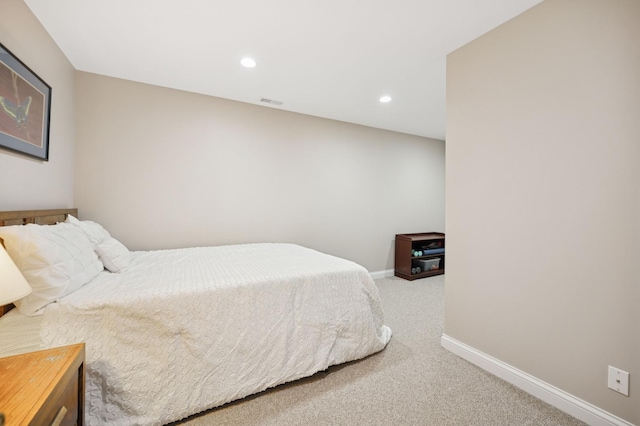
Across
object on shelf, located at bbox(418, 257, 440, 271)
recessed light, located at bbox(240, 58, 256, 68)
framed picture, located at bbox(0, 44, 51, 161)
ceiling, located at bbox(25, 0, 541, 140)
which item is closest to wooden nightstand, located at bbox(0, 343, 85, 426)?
framed picture, located at bbox(0, 44, 51, 161)

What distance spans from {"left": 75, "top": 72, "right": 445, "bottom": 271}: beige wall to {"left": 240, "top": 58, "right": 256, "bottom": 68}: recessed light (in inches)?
36.3

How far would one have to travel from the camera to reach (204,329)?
1.58 m

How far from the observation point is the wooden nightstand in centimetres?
72

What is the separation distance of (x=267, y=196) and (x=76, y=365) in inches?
105

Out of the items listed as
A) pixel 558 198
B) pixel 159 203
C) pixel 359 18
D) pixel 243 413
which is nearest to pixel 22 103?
pixel 159 203

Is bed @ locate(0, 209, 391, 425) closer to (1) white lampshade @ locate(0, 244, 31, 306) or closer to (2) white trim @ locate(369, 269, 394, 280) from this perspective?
(1) white lampshade @ locate(0, 244, 31, 306)

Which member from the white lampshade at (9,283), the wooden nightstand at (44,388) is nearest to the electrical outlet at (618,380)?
the wooden nightstand at (44,388)

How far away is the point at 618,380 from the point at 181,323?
2316mm

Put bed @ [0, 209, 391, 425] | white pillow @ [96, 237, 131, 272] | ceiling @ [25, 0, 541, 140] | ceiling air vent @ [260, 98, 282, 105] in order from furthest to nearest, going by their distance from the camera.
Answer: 1. ceiling air vent @ [260, 98, 282, 105]
2. white pillow @ [96, 237, 131, 272]
3. ceiling @ [25, 0, 541, 140]
4. bed @ [0, 209, 391, 425]

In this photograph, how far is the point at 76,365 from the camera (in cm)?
98

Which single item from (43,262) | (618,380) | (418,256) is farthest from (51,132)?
(418,256)

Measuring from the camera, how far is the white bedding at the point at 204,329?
1390mm

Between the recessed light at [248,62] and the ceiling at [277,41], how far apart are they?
5cm

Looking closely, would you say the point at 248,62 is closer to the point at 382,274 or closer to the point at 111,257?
the point at 111,257
